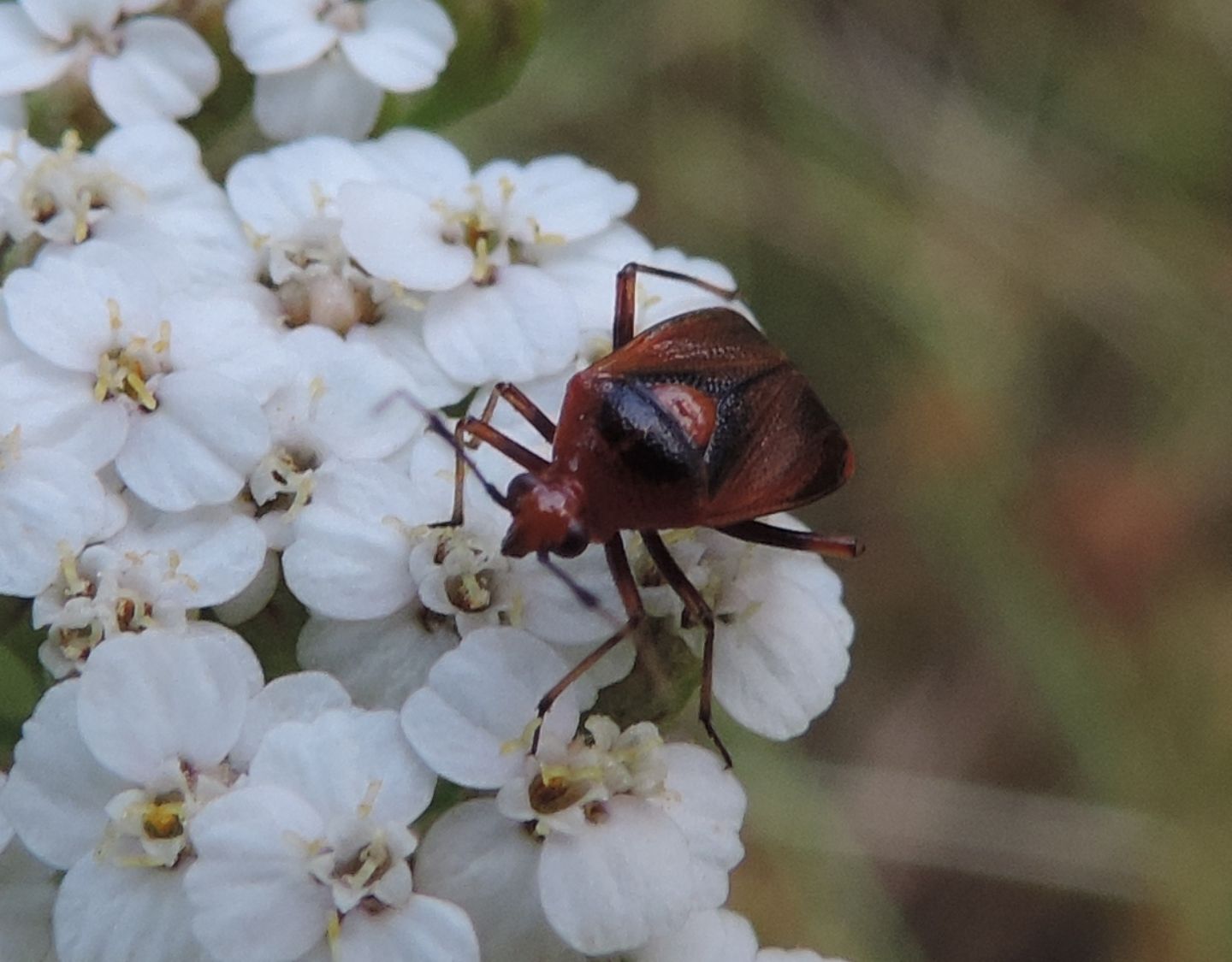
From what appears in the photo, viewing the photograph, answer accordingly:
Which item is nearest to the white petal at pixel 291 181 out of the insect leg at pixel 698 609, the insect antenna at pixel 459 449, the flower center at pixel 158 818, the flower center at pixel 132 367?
the flower center at pixel 132 367

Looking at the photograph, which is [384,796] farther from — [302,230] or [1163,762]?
[1163,762]

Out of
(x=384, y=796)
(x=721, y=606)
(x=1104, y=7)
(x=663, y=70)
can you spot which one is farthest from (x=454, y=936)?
(x=1104, y=7)

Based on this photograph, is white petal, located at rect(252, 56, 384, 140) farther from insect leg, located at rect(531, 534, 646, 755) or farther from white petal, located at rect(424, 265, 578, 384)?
insect leg, located at rect(531, 534, 646, 755)

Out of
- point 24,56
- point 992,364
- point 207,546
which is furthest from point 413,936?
point 992,364

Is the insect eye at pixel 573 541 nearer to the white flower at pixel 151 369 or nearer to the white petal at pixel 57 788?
the white flower at pixel 151 369

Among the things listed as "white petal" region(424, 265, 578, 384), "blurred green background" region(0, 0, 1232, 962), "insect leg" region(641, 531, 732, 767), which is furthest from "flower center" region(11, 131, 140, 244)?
"blurred green background" region(0, 0, 1232, 962)

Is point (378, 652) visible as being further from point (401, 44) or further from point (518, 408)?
point (401, 44)
